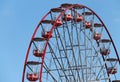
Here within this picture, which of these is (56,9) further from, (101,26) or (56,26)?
(101,26)

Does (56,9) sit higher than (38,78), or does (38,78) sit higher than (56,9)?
(56,9)

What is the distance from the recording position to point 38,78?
42.8 meters

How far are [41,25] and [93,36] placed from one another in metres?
5.64

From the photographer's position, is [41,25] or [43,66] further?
[41,25]

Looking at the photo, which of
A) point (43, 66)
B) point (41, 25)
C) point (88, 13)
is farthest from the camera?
point (88, 13)

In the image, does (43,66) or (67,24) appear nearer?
(43,66)

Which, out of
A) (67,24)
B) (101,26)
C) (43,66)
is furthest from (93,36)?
(43,66)

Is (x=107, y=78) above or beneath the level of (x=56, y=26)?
beneath

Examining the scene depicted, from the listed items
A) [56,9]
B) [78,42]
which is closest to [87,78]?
[78,42]

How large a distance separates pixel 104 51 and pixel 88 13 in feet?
12.2

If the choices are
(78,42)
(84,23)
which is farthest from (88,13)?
(78,42)

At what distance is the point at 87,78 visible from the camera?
147 feet

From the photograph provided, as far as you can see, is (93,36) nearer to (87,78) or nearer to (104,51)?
(104,51)

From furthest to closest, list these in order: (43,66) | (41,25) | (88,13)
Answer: (88,13), (41,25), (43,66)
